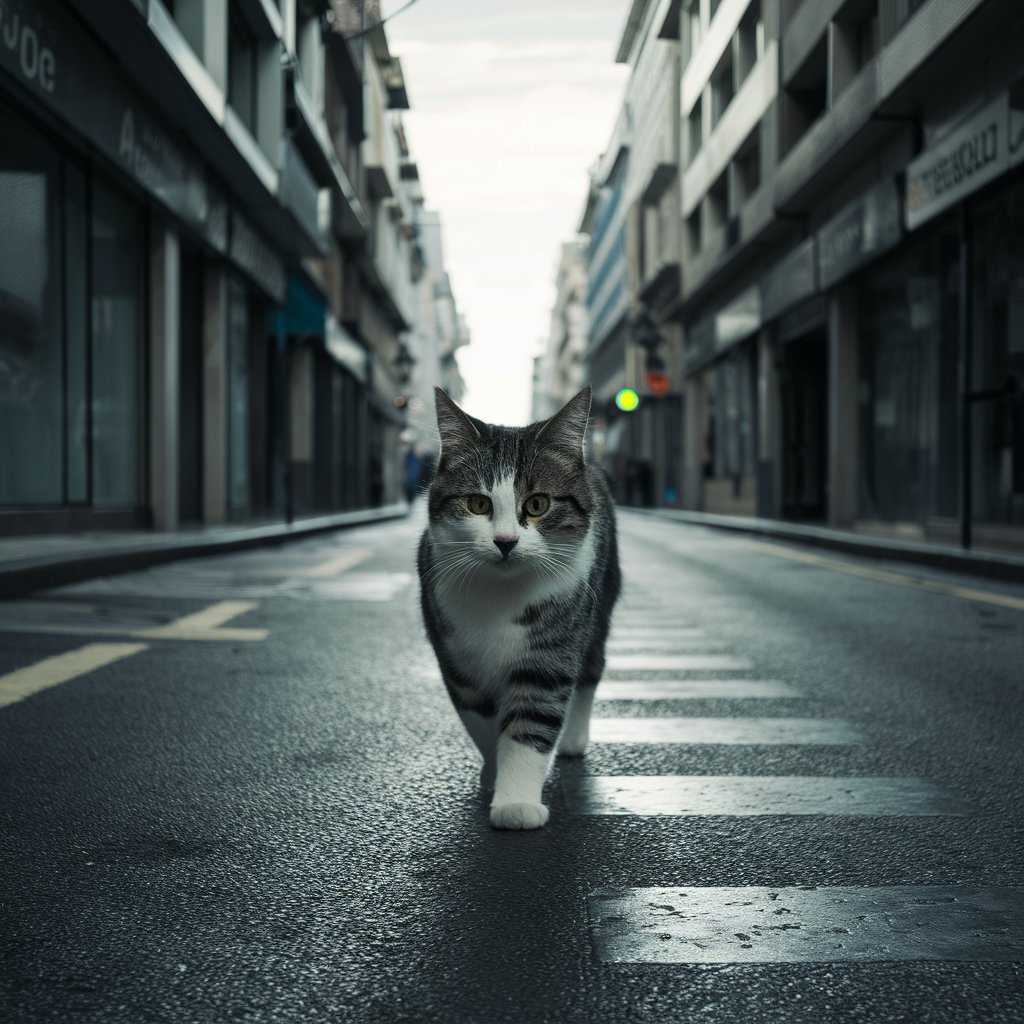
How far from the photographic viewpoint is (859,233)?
714 inches

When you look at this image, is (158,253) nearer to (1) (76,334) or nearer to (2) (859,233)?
(1) (76,334)

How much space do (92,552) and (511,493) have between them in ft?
24.7

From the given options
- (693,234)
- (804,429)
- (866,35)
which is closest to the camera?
(866,35)

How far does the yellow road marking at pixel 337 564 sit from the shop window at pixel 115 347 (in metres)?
2.82

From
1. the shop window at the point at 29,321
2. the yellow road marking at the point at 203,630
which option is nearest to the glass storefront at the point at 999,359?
the yellow road marking at the point at 203,630

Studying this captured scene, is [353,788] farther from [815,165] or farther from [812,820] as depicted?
[815,165]

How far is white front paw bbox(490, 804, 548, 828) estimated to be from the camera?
9.57ft

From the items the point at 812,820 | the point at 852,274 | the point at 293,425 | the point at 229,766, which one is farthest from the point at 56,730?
the point at 293,425

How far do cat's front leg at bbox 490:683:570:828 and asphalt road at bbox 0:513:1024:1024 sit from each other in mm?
106

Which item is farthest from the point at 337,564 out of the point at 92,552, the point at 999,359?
the point at 999,359

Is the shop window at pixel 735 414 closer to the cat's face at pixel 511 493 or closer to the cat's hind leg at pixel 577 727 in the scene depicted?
the cat's hind leg at pixel 577 727

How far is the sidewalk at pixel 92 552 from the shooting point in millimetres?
8306

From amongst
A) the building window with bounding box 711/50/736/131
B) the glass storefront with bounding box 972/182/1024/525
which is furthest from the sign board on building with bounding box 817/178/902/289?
the building window with bounding box 711/50/736/131

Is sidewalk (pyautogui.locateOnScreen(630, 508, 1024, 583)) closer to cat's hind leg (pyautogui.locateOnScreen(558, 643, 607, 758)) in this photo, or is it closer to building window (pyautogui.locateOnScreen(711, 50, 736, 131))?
cat's hind leg (pyautogui.locateOnScreen(558, 643, 607, 758))
